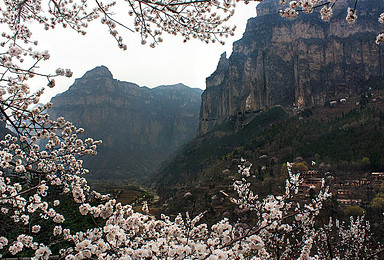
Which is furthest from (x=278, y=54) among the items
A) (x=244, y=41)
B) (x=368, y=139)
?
(x=368, y=139)

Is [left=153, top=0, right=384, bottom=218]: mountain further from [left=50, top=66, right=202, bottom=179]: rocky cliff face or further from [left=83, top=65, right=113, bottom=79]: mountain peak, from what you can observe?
[left=83, top=65, right=113, bottom=79]: mountain peak

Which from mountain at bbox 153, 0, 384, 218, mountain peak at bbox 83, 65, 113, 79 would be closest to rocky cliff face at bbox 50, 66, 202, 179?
mountain peak at bbox 83, 65, 113, 79

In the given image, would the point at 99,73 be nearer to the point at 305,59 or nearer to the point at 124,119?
the point at 124,119

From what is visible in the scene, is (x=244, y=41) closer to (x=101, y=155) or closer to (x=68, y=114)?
(x=101, y=155)

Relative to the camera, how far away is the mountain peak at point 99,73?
528ft

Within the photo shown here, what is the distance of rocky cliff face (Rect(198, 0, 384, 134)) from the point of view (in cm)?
7775

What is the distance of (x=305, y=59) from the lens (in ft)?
274

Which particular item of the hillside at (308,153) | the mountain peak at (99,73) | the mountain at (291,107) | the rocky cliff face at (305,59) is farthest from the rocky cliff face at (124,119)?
the hillside at (308,153)

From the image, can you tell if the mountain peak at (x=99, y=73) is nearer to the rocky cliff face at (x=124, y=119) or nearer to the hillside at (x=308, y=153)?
the rocky cliff face at (x=124, y=119)

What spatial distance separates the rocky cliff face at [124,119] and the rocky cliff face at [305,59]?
62161 mm

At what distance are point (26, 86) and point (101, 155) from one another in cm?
13281

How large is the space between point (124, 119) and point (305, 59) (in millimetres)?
110672

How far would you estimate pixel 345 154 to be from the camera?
28.6 m

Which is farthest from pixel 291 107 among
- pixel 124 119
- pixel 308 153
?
pixel 124 119
